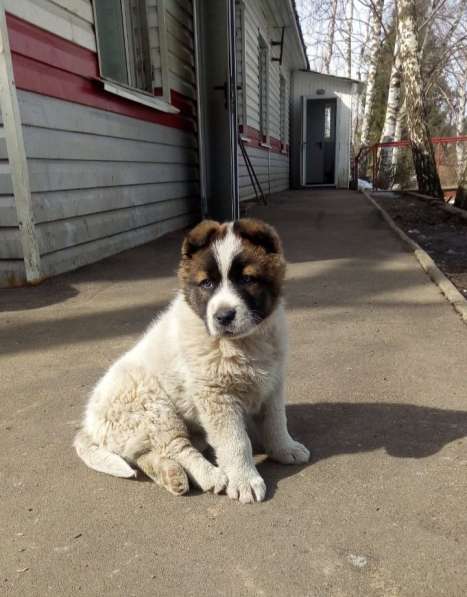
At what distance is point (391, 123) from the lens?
22141 mm

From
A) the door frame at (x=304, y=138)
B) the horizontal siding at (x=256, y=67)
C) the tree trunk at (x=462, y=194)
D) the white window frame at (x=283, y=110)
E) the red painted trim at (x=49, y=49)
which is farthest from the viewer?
the door frame at (x=304, y=138)

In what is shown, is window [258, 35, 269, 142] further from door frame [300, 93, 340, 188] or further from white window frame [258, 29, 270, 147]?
door frame [300, 93, 340, 188]

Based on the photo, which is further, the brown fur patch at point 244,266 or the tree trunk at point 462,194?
the tree trunk at point 462,194

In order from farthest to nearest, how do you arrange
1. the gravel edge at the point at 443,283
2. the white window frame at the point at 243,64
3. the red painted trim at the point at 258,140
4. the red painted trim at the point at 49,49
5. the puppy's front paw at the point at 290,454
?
the red painted trim at the point at 258,140
the white window frame at the point at 243,64
the red painted trim at the point at 49,49
the gravel edge at the point at 443,283
the puppy's front paw at the point at 290,454

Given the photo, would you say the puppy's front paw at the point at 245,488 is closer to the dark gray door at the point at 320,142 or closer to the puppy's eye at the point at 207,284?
the puppy's eye at the point at 207,284

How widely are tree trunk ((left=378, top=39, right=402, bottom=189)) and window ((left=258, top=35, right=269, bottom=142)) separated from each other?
20.0 ft

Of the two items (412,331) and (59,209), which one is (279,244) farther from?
(59,209)

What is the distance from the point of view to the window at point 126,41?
723 cm

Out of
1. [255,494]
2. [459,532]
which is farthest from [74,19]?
[459,532]

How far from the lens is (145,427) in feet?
7.20

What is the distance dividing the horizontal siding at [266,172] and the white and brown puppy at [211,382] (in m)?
11.4

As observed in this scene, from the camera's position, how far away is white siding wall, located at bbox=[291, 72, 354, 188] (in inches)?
834

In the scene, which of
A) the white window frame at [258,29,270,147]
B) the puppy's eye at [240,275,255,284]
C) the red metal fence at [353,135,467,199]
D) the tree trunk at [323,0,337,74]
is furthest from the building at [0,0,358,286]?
the tree trunk at [323,0,337,74]

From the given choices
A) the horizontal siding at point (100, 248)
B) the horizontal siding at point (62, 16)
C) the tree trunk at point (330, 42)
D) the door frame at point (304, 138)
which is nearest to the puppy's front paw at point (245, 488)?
the horizontal siding at point (100, 248)
